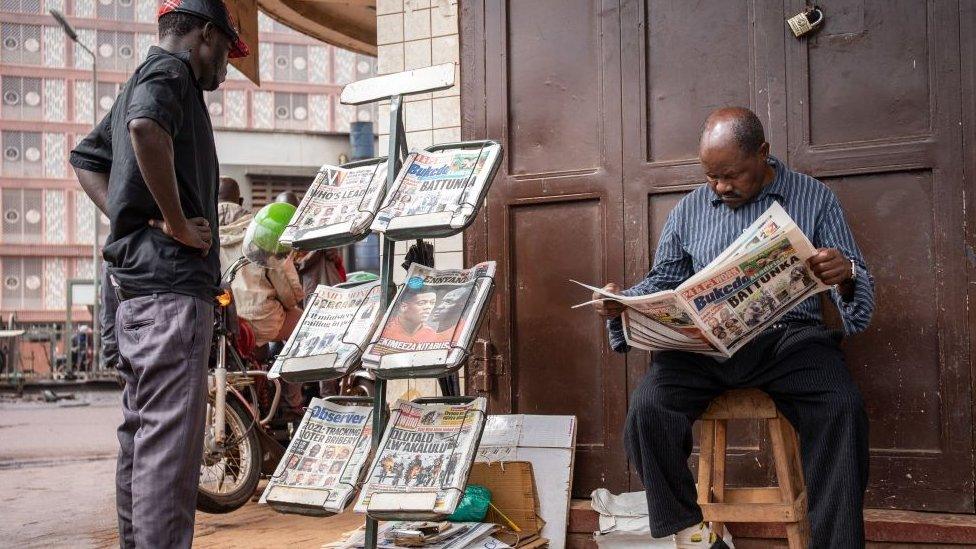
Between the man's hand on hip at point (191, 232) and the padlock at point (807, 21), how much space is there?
2.37 metres

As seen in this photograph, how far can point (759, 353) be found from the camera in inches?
121

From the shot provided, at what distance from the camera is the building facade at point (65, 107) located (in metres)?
34.0

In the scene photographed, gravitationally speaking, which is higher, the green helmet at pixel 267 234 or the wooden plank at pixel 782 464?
the green helmet at pixel 267 234

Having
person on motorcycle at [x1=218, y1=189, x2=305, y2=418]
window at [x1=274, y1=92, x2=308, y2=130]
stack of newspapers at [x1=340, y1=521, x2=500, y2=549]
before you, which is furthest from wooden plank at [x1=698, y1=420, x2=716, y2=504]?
window at [x1=274, y1=92, x2=308, y2=130]

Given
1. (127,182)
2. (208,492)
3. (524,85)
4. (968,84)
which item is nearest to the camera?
(127,182)

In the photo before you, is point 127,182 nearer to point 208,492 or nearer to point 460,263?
point 460,263

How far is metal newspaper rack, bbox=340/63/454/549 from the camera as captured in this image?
10.7 ft

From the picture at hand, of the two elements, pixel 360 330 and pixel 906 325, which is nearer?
pixel 360 330

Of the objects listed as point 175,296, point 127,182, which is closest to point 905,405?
point 175,296

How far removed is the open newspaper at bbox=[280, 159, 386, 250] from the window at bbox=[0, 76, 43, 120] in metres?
35.8

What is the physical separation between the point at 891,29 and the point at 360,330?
91.5 inches

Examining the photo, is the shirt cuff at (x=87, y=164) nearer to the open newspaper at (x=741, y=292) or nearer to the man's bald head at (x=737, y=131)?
the open newspaper at (x=741, y=292)

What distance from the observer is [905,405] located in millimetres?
3512

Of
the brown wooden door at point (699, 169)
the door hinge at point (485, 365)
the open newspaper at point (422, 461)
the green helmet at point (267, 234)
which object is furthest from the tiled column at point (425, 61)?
the open newspaper at point (422, 461)
